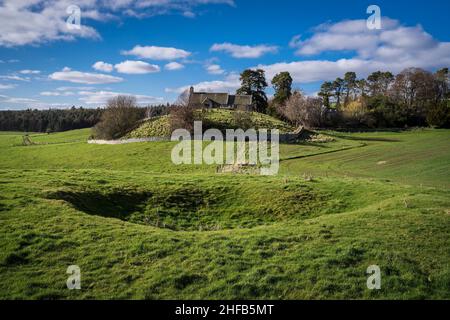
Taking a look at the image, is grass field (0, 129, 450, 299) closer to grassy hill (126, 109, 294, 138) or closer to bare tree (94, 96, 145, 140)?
grassy hill (126, 109, 294, 138)

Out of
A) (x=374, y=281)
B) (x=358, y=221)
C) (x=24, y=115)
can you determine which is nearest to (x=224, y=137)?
(x=358, y=221)

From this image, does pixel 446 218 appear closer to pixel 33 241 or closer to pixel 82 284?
pixel 82 284

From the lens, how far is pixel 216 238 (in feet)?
44.7

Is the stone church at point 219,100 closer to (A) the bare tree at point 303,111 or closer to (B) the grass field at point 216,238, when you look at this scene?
→ (A) the bare tree at point 303,111

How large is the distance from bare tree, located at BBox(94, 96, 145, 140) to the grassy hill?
4697 millimetres

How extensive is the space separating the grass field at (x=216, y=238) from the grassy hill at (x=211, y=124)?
143ft

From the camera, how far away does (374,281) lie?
1021 centimetres

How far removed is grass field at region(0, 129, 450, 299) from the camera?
9.95 meters

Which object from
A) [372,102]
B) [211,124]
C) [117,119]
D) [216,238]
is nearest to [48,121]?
[117,119]

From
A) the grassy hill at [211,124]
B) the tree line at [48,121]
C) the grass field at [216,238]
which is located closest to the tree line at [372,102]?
the grassy hill at [211,124]

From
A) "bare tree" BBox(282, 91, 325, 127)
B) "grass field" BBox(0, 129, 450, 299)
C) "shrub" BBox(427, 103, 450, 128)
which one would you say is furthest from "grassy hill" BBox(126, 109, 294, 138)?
"grass field" BBox(0, 129, 450, 299)

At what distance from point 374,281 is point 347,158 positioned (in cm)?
3786

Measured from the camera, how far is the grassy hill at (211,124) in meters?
68.7
